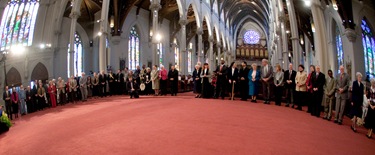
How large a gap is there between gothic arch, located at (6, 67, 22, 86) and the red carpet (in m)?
14.0

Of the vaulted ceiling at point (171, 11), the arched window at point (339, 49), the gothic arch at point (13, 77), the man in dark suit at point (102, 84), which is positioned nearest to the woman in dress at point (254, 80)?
the vaulted ceiling at point (171, 11)

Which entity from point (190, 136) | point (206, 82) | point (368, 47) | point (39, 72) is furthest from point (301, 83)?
point (39, 72)

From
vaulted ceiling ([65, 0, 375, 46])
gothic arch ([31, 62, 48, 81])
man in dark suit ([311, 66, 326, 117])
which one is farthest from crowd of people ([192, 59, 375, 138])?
gothic arch ([31, 62, 48, 81])

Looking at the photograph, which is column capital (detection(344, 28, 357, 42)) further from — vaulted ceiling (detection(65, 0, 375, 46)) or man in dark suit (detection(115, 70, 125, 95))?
man in dark suit (detection(115, 70, 125, 95))

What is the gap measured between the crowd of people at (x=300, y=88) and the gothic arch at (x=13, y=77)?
14.3m

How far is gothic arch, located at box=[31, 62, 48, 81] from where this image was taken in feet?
64.2

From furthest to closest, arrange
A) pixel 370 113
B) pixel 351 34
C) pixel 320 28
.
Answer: pixel 351 34
pixel 320 28
pixel 370 113

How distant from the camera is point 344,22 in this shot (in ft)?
43.8

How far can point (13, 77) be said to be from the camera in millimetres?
18688

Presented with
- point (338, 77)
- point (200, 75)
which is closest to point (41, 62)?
point (200, 75)

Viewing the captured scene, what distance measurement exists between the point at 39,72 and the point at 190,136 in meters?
18.9

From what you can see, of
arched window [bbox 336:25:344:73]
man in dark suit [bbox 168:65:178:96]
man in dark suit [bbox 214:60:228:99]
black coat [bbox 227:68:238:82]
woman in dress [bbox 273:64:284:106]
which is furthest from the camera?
arched window [bbox 336:25:344:73]

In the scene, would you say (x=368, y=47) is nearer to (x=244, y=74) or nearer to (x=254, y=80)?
(x=244, y=74)

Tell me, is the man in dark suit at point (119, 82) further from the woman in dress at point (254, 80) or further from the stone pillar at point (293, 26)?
the stone pillar at point (293, 26)
